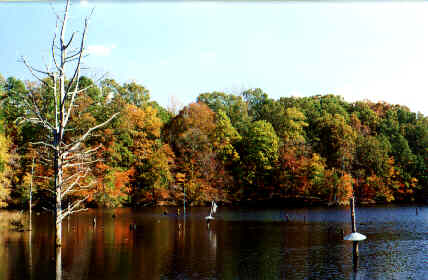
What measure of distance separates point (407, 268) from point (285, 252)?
7.16m

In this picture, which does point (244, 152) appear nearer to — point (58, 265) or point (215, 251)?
point (215, 251)

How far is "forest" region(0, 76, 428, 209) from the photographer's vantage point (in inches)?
2621

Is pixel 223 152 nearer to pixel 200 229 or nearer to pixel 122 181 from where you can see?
pixel 122 181

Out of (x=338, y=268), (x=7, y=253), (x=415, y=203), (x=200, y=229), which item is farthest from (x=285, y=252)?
(x=415, y=203)

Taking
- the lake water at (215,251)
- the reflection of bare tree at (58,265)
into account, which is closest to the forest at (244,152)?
the lake water at (215,251)

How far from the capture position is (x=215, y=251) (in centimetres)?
2819

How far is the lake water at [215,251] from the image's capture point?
21984mm

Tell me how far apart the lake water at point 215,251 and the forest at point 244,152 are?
911 inches

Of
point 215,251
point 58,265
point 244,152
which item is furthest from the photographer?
point 244,152

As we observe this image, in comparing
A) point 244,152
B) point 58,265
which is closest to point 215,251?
point 58,265

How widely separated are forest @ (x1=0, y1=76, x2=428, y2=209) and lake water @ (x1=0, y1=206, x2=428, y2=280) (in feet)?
75.9

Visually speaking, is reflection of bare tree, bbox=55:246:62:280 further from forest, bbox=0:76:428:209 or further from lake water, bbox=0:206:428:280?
forest, bbox=0:76:428:209

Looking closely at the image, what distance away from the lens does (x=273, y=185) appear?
74.4 m

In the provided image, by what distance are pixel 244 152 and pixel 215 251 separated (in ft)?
160
